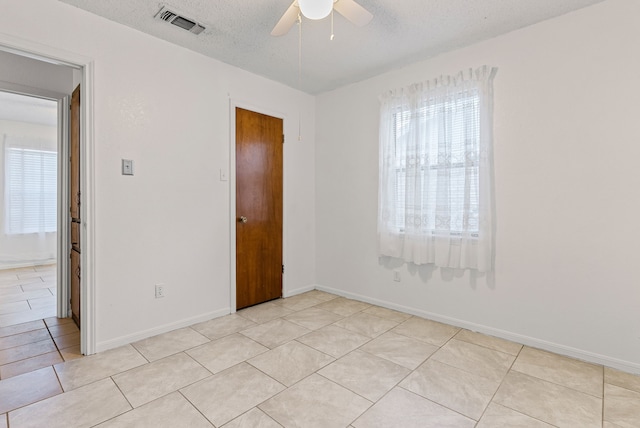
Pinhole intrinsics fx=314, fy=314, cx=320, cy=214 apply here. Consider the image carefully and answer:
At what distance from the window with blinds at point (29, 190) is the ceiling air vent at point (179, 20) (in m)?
5.17

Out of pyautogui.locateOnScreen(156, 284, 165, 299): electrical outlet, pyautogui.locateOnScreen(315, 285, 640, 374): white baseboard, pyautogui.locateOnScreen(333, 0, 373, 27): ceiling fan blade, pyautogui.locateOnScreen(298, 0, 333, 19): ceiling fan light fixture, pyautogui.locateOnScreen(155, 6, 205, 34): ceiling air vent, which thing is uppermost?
pyautogui.locateOnScreen(155, 6, 205, 34): ceiling air vent

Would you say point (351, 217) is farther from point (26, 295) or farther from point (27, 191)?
point (27, 191)

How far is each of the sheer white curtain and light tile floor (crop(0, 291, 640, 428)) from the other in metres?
0.80

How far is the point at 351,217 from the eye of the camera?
3.80 meters

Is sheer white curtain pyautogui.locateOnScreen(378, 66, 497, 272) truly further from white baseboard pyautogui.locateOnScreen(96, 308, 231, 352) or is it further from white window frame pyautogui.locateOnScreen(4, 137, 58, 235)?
white window frame pyautogui.locateOnScreen(4, 137, 58, 235)

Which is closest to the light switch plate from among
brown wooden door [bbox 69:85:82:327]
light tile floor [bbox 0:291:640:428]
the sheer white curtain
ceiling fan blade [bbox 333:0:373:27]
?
brown wooden door [bbox 69:85:82:327]

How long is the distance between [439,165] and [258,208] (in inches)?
77.2

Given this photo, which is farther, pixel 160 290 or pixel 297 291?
pixel 297 291

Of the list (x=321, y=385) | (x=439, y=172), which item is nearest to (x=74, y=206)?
(x=321, y=385)

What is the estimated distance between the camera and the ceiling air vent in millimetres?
2303

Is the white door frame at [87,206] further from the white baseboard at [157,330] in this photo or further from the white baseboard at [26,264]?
the white baseboard at [26,264]

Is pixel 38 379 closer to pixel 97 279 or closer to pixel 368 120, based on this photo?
→ pixel 97 279

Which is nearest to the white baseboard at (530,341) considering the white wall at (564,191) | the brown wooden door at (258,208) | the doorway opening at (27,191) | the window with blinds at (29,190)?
the white wall at (564,191)

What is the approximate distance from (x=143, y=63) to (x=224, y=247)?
178 centimetres
